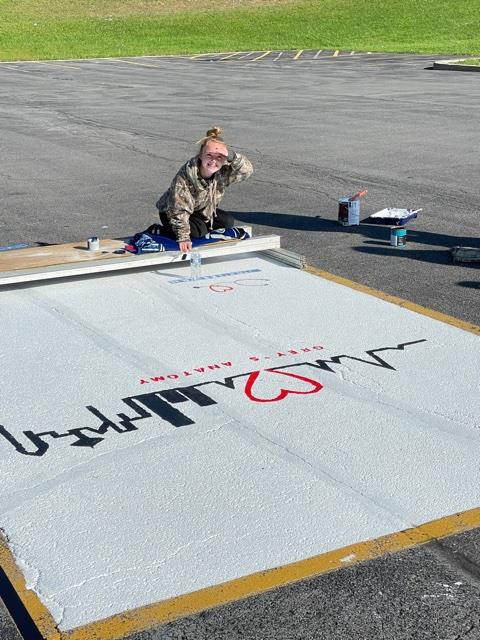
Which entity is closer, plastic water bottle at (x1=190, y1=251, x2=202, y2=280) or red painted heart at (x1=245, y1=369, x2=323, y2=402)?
red painted heart at (x1=245, y1=369, x2=323, y2=402)

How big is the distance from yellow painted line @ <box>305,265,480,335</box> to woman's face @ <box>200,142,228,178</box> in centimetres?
133

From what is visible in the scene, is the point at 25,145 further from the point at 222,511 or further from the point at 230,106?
the point at 222,511

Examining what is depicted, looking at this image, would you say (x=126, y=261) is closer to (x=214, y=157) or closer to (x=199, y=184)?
(x=199, y=184)

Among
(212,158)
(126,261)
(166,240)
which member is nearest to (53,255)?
(126,261)

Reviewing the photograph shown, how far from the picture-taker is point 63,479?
5121mm

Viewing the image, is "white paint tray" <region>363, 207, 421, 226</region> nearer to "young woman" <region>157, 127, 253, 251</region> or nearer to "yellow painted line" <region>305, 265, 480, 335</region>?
"yellow painted line" <region>305, 265, 480, 335</region>

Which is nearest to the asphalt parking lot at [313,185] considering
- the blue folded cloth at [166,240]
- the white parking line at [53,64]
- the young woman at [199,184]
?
the blue folded cloth at [166,240]

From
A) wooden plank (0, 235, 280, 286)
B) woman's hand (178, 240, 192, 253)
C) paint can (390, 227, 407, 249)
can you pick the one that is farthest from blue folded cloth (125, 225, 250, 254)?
paint can (390, 227, 407, 249)

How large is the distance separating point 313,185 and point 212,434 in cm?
851

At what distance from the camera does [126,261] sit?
9.02 metres

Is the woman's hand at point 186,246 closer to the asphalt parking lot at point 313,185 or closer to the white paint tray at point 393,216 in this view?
the asphalt parking lot at point 313,185

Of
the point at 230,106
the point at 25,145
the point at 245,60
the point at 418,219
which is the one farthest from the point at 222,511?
the point at 245,60

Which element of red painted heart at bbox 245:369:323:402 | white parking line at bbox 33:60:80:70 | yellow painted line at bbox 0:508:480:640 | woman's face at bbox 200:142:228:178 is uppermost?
woman's face at bbox 200:142:228:178

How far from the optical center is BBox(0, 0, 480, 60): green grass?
5238 cm
